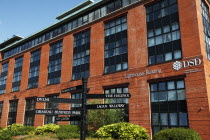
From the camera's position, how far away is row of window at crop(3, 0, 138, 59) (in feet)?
107

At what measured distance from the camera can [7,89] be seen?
5044 centimetres

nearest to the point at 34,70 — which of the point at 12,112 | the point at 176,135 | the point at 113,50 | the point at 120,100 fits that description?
the point at 12,112

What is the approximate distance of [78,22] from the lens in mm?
37969

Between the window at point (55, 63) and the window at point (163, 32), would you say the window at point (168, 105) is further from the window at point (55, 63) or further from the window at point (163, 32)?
the window at point (55, 63)

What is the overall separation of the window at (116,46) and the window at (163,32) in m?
3.72

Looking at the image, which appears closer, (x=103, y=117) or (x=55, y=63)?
(x=103, y=117)

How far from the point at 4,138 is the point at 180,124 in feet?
54.7

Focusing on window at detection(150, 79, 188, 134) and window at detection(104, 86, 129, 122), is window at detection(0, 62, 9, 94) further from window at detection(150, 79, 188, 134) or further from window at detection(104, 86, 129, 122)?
window at detection(150, 79, 188, 134)

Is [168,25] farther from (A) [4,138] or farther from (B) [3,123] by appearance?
(B) [3,123]

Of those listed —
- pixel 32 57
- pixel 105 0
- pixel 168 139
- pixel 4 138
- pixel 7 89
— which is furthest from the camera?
pixel 7 89

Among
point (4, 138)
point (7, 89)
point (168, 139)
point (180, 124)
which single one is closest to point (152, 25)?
point (180, 124)

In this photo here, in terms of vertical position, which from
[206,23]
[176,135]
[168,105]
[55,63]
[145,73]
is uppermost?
[206,23]

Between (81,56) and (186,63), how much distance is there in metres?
17.2

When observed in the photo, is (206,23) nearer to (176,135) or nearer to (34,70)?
(176,135)
